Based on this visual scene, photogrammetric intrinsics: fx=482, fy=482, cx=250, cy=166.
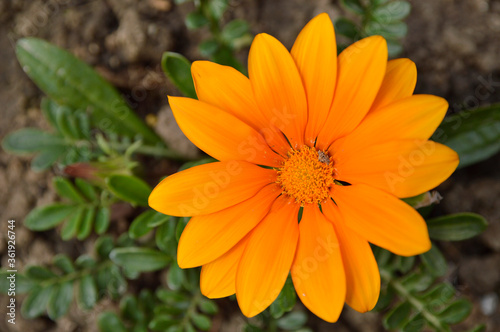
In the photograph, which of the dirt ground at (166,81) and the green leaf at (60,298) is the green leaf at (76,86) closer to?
the dirt ground at (166,81)

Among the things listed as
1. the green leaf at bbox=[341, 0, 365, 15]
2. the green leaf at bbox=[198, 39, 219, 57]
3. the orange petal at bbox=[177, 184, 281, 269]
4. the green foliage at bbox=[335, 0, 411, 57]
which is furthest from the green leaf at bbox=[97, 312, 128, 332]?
the green leaf at bbox=[341, 0, 365, 15]

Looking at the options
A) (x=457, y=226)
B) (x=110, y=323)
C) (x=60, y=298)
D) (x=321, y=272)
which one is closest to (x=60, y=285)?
(x=60, y=298)

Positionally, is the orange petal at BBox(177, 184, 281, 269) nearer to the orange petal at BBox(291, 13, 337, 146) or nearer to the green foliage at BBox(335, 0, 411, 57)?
the orange petal at BBox(291, 13, 337, 146)

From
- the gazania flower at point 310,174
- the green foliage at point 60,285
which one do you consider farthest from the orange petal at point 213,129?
the green foliage at point 60,285

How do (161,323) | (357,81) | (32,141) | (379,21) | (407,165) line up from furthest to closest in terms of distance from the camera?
(32,141), (161,323), (379,21), (357,81), (407,165)

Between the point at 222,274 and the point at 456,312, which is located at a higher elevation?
the point at 222,274

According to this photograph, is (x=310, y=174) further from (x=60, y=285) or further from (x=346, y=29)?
(x=60, y=285)
